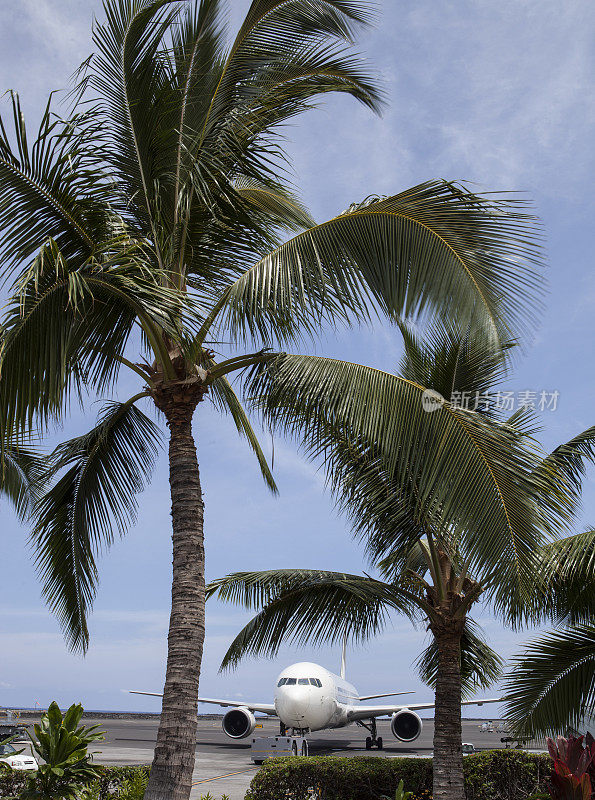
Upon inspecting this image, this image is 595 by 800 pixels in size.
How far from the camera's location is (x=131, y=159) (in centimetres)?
792

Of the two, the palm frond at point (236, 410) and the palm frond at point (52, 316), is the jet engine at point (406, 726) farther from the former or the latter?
the palm frond at point (52, 316)

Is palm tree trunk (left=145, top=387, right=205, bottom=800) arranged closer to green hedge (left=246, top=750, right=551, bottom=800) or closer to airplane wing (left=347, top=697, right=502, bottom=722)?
green hedge (left=246, top=750, right=551, bottom=800)

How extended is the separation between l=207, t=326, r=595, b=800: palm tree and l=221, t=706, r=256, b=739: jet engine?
13.8 meters

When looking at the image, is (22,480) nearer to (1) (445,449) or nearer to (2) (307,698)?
(1) (445,449)

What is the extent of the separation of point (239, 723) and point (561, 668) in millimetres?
18103

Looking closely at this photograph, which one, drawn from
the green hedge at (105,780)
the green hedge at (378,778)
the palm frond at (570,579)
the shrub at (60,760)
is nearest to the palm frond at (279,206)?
the palm frond at (570,579)

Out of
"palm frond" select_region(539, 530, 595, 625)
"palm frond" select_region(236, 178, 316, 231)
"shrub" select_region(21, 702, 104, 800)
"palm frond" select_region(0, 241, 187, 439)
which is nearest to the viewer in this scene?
"palm frond" select_region(0, 241, 187, 439)

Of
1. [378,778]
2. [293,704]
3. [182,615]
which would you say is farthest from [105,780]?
[293,704]

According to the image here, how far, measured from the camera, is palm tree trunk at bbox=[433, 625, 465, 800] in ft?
31.8

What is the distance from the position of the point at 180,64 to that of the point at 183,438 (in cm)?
418

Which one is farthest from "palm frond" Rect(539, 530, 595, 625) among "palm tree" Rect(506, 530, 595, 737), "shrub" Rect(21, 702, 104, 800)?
"shrub" Rect(21, 702, 104, 800)

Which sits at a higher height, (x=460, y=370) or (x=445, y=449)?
(x=460, y=370)

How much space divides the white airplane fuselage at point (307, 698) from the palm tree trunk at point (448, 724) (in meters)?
14.4

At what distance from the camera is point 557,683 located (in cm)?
1046
